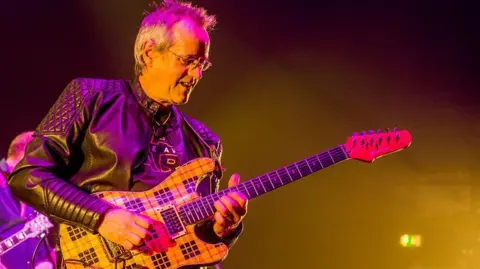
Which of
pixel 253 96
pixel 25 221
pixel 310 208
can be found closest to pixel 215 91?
pixel 253 96

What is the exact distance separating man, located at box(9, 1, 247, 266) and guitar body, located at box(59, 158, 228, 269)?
7 centimetres

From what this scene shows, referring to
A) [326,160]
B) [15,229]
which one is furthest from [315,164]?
[15,229]

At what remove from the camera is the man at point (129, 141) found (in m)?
2.01

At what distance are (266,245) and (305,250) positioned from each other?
0.44 meters

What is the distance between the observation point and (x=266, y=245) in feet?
19.6

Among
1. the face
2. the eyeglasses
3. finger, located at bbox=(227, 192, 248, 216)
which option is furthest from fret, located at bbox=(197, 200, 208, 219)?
the eyeglasses

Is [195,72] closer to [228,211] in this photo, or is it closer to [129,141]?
[129,141]

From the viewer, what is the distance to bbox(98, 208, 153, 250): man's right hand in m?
1.98

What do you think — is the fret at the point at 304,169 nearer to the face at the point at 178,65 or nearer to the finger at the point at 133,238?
the face at the point at 178,65

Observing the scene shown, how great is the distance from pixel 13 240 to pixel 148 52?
2.43 metres

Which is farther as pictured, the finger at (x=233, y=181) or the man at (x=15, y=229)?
the man at (x=15, y=229)

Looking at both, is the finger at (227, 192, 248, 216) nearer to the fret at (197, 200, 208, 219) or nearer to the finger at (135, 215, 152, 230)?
the fret at (197, 200, 208, 219)

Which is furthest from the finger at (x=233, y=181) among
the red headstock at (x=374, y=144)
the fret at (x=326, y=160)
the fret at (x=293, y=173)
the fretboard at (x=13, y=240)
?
the fretboard at (x=13, y=240)

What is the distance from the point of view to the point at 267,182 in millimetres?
2408
